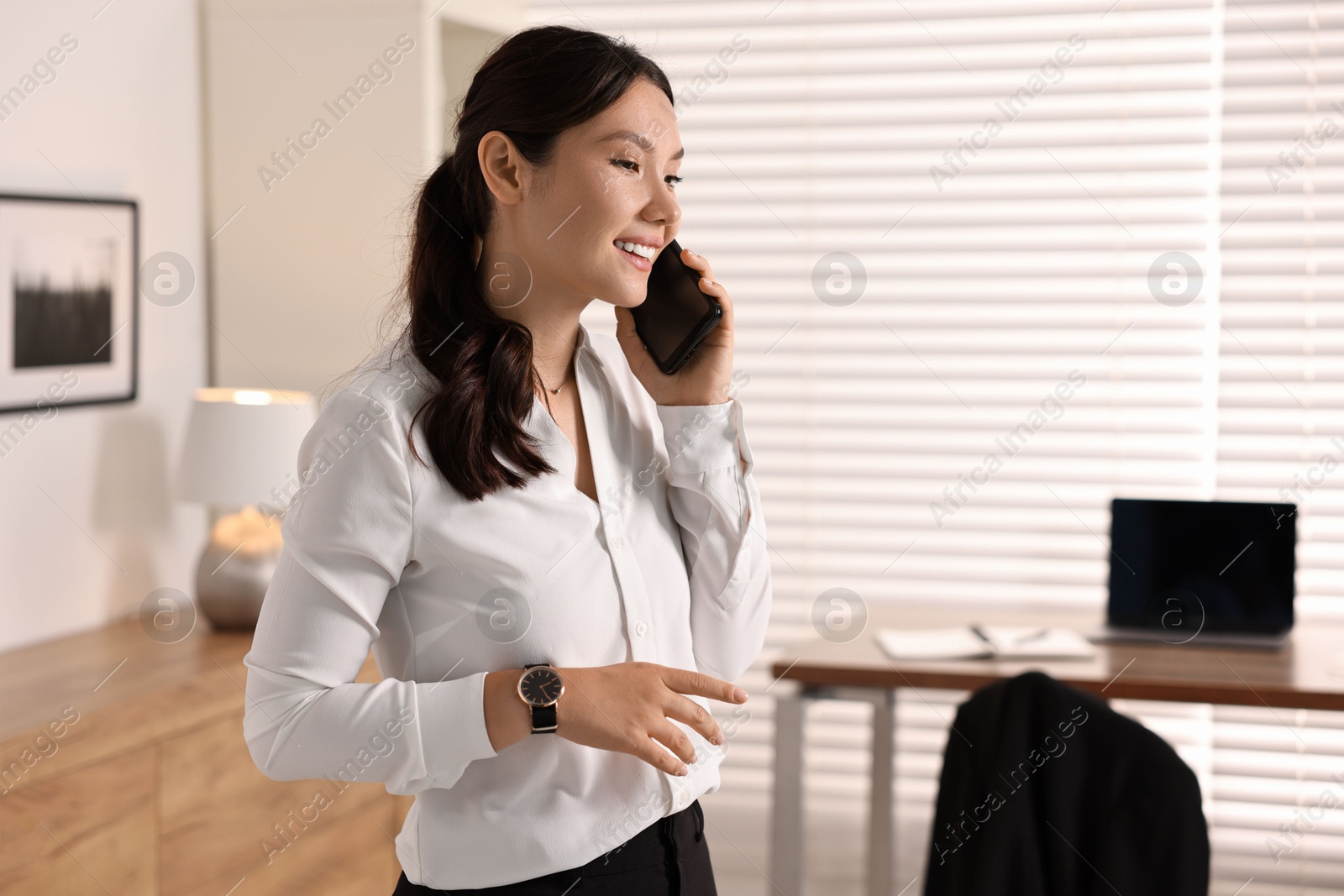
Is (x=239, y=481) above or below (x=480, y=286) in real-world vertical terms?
below

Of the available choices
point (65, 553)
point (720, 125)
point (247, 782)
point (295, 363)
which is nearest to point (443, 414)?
point (247, 782)

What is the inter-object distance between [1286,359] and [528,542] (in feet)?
8.23

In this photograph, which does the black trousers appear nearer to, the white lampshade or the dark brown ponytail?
the dark brown ponytail

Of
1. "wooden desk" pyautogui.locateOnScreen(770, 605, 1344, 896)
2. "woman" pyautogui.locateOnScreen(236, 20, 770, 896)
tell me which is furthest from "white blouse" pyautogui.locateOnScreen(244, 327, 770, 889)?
"wooden desk" pyautogui.locateOnScreen(770, 605, 1344, 896)

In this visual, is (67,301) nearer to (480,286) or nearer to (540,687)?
(480,286)

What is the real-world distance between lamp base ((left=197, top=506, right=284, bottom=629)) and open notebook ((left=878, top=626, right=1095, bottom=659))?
147 centimetres

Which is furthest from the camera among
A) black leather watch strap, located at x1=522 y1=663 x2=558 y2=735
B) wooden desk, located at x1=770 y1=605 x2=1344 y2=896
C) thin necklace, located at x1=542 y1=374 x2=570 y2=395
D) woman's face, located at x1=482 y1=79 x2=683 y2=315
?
wooden desk, located at x1=770 y1=605 x2=1344 y2=896

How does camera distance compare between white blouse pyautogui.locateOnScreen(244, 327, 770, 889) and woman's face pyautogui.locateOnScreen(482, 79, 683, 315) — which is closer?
white blouse pyautogui.locateOnScreen(244, 327, 770, 889)

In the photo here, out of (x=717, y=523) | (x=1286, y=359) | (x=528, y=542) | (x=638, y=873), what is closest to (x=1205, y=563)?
(x=1286, y=359)

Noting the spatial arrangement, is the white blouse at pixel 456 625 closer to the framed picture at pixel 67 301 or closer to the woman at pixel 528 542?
the woman at pixel 528 542

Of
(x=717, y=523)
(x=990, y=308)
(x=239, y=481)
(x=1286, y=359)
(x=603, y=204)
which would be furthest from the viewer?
(x=990, y=308)

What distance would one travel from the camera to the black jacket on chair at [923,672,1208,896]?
119 centimetres

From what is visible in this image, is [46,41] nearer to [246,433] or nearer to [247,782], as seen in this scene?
[246,433]

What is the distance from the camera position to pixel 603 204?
1172 millimetres
